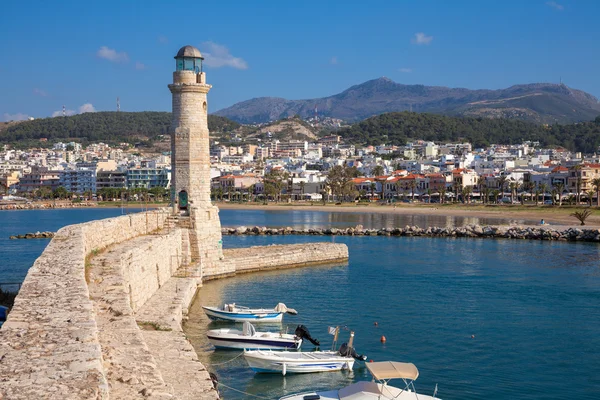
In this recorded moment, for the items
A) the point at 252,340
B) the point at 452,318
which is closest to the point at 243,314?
the point at 252,340

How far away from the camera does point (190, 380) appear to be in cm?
1177

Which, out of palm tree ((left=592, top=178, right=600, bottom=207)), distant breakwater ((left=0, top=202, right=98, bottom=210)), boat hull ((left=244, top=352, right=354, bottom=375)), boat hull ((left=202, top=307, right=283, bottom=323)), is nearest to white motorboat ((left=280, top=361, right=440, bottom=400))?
boat hull ((left=244, top=352, right=354, bottom=375))

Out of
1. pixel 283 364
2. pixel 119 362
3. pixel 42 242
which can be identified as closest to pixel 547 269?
pixel 283 364

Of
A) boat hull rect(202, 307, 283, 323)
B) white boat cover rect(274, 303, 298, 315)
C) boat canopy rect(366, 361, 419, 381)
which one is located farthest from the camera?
white boat cover rect(274, 303, 298, 315)

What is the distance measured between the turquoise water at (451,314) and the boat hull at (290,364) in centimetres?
22

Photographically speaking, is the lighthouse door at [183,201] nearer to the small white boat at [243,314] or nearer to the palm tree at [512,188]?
the small white boat at [243,314]

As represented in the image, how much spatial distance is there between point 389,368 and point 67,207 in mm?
102973

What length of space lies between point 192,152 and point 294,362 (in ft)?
41.1

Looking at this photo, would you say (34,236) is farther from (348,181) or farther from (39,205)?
(348,181)

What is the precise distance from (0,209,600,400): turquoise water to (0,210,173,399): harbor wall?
4447mm

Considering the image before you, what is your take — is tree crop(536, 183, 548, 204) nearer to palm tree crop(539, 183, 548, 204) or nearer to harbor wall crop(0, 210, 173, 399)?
palm tree crop(539, 183, 548, 204)

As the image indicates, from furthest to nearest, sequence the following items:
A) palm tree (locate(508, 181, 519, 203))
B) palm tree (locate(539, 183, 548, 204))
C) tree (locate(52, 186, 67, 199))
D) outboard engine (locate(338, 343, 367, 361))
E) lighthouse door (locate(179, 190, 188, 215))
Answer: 1. tree (locate(52, 186, 67, 199))
2. palm tree (locate(539, 183, 548, 204))
3. palm tree (locate(508, 181, 519, 203))
4. lighthouse door (locate(179, 190, 188, 215))
5. outboard engine (locate(338, 343, 367, 361))

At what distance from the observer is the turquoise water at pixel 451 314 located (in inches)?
580

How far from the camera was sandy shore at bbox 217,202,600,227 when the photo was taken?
64.7m
